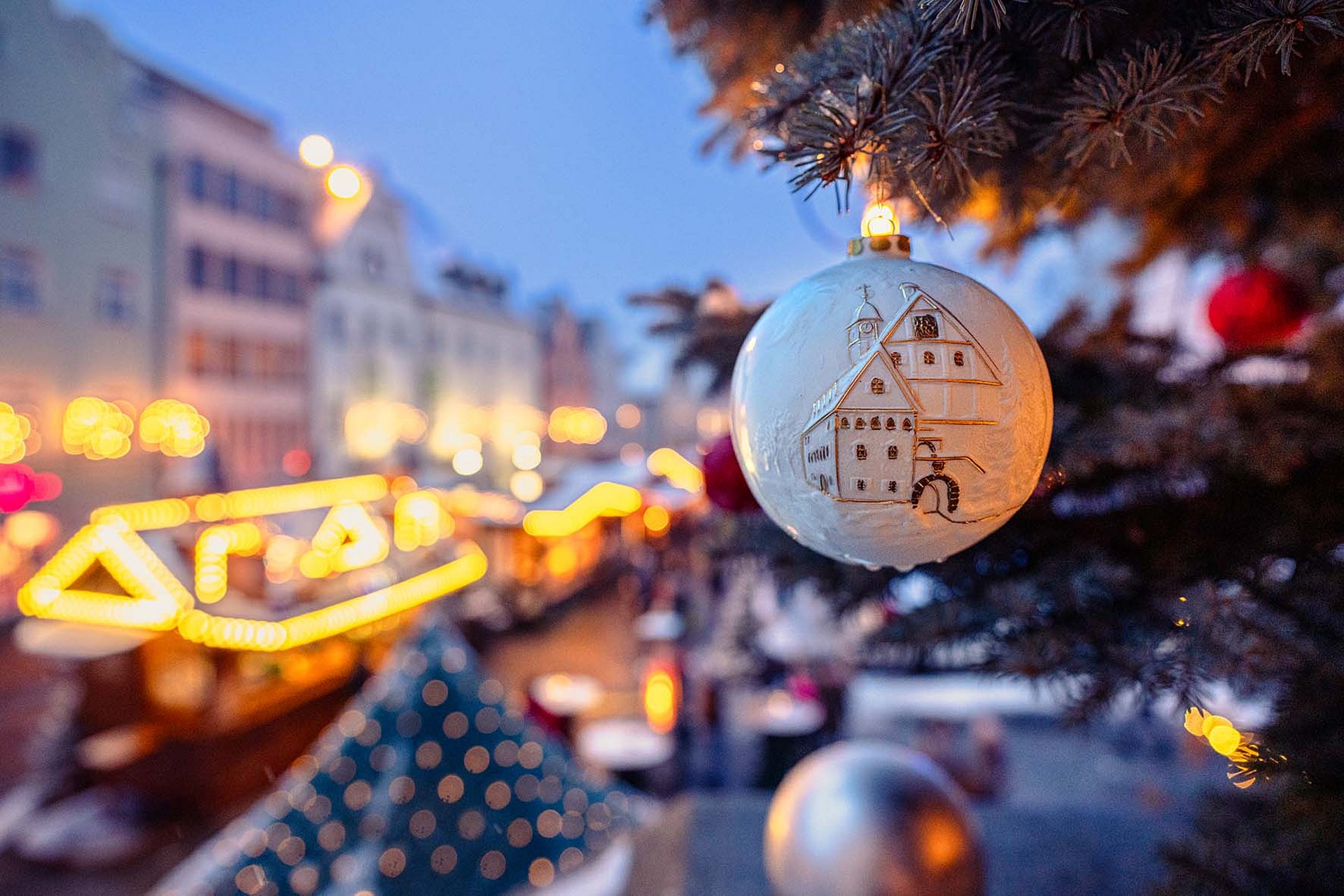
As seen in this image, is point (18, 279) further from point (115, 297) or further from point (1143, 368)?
point (1143, 368)

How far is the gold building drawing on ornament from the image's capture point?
2.33ft

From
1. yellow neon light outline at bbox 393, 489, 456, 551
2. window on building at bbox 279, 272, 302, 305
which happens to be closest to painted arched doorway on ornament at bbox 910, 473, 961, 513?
yellow neon light outline at bbox 393, 489, 456, 551

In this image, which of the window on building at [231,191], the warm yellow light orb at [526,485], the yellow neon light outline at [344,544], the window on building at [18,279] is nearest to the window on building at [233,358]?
the window on building at [231,191]

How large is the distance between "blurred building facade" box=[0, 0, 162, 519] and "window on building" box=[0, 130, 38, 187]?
0.04 feet

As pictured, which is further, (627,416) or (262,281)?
(627,416)

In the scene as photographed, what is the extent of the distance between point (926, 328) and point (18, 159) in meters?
9.02

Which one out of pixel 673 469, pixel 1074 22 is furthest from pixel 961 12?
pixel 673 469

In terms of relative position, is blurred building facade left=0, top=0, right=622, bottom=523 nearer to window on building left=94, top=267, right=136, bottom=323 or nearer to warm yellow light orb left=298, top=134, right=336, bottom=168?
window on building left=94, top=267, right=136, bottom=323

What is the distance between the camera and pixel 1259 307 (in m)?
1.95

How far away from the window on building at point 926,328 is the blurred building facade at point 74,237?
308 inches

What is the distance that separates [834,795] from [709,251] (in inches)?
1127

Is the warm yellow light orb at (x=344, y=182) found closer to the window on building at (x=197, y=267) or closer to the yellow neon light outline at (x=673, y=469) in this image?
the yellow neon light outline at (x=673, y=469)

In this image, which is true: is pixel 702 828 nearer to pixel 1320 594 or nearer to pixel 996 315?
pixel 1320 594

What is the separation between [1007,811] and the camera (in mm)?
3158
